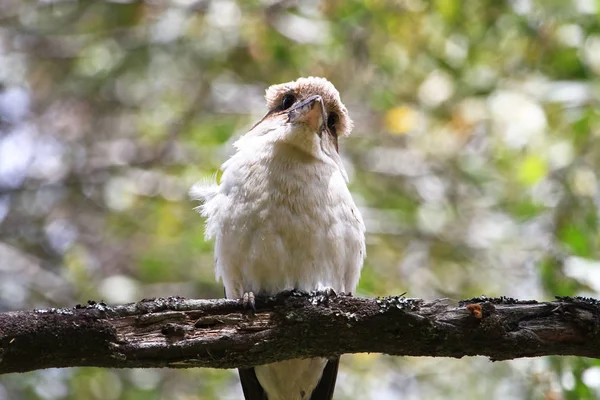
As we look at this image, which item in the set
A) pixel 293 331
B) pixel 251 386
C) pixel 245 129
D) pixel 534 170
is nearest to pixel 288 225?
pixel 293 331

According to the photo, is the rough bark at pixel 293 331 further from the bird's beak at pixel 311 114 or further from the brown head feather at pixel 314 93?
the brown head feather at pixel 314 93

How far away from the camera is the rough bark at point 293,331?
3.11 m

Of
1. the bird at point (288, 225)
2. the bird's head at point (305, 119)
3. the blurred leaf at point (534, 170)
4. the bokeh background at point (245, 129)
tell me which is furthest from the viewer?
the bokeh background at point (245, 129)

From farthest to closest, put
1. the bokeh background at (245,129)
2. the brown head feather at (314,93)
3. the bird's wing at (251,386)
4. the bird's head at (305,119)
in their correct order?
the bokeh background at (245,129), the brown head feather at (314,93), the bird's wing at (251,386), the bird's head at (305,119)

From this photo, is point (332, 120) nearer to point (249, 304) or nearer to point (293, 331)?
point (249, 304)

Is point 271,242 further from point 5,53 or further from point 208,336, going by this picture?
point 5,53

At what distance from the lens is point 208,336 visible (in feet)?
10.8

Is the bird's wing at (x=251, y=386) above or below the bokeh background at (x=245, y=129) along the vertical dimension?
below

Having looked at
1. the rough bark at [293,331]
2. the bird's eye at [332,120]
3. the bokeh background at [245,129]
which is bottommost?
the rough bark at [293,331]

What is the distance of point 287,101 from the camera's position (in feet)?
16.6

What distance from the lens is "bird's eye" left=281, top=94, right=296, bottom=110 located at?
16.5 ft

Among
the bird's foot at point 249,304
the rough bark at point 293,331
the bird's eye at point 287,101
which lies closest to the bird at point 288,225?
the bird's eye at point 287,101

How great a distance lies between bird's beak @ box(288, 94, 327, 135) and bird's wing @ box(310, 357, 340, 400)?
1336 mm

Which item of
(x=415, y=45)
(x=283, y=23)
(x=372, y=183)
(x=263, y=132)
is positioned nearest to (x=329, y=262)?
(x=263, y=132)
